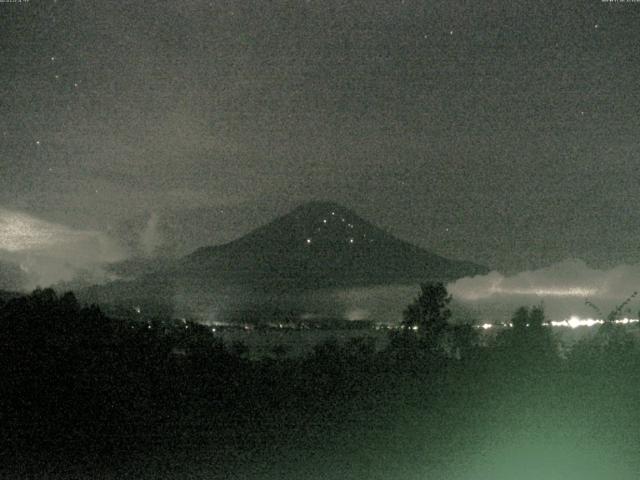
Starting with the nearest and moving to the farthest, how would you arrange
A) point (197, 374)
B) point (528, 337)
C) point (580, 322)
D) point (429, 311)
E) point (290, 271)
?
point (197, 374)
point (528, 337)
point (580, 322)
point (429, 311)
point (290, 271)

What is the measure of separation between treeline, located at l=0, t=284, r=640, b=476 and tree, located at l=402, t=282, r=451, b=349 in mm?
3032

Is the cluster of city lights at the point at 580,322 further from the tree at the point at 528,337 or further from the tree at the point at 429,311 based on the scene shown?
the tree at the point at 429,311

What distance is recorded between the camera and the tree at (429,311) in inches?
664

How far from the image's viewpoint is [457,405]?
10.4m

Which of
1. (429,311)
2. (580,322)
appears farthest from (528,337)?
(429,311)

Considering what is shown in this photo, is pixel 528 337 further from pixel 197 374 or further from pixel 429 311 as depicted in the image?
pixel 197 374

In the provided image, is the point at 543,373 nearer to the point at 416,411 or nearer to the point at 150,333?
the point at 416,411

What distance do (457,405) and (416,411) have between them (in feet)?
1.93

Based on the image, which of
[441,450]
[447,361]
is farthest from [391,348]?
[441,450]

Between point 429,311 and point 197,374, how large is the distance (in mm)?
7104

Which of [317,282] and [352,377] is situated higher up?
[317,282]

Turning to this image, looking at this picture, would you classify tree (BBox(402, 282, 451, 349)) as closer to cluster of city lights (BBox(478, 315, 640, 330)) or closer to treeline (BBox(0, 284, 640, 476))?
cluster of city lights (BBox(478, 315, 640, 330))

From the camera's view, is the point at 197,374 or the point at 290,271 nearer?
the point at 197,374

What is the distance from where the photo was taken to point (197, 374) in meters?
11.5
